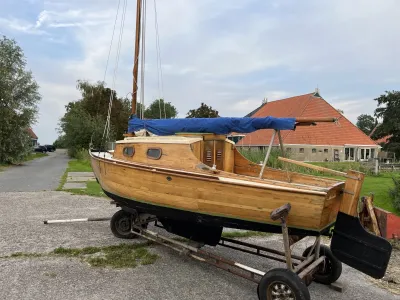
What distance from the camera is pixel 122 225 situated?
7.09 m

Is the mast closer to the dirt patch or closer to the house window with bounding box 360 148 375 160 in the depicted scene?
the dirt patch

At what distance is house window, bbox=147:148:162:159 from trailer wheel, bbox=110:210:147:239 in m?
1.77

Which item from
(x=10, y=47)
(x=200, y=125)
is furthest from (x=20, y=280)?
(x=10, y=47)

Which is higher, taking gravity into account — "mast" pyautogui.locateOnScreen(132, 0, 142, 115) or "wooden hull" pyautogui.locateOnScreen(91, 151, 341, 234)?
"mast" pyautogui.locateOnScreen(132, 0, 142, 115)

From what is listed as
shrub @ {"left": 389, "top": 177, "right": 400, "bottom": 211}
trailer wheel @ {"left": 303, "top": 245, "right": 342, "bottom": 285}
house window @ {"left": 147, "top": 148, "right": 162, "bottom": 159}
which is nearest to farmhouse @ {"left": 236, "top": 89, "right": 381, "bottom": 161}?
shrub @ {"left": 389, "top": 177, "right": 400, "bottom": 211}

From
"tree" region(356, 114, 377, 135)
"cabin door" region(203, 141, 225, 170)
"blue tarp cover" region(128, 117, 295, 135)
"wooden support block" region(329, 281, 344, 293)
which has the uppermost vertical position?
"tree" region(356, 114, 377, 135)

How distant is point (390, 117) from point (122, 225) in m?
24.5

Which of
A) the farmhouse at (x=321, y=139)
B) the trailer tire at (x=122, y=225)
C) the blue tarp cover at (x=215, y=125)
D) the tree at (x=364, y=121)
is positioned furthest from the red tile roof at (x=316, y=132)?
the tree at (x=364, y=121)

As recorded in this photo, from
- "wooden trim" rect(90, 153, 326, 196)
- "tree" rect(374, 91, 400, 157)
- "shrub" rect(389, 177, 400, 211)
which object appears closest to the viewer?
"wooden trim" rect(90, 153, 326, 196)

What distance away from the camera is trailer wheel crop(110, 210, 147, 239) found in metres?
7.03

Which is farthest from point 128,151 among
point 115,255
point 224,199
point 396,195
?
point 396,195

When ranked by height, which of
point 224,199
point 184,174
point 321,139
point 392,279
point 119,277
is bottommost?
point 392,279

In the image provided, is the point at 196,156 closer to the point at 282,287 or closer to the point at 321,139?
the point at 282,287

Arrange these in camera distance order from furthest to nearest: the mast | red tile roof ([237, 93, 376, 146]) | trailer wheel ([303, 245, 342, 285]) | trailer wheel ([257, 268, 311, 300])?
1. red tile roof ([237, 93, 376, 146])
2. the mast
3. trailer wheel ([303, 245, 342, 285])
4. trailer wheel ([257, 268, 311, 300])
